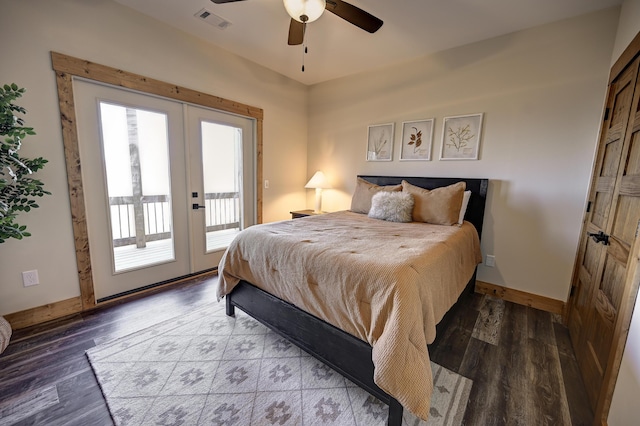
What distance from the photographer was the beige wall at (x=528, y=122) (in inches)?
87.6

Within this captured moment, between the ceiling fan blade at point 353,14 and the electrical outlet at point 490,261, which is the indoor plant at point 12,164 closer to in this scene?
the ceiling fan blade at point 353,14

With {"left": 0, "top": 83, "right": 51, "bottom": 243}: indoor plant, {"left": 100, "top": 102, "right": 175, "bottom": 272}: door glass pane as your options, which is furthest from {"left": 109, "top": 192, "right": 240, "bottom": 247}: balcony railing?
{"left": 0, "top": 83, "right": 51, "bottom": 243}: indoor plant

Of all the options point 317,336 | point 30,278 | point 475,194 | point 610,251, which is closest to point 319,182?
point 475,194

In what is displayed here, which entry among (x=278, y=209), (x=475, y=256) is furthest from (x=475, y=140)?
(x=278, y=209)

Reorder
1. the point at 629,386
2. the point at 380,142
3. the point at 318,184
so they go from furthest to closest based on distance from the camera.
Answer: the point at 318,184
the point at 380,142
the point at 629,386

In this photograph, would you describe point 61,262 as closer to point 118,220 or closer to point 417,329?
point 118,220

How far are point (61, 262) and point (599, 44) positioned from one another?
5.00 metres

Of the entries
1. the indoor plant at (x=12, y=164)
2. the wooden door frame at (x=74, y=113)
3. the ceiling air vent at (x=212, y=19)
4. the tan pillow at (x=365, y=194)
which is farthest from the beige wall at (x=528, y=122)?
the indoor plant at (x=12, y=164)

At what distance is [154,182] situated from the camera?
2.66 m

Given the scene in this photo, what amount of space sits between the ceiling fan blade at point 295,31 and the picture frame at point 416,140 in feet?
→ 5.58

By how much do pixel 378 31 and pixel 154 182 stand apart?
9.27 ft

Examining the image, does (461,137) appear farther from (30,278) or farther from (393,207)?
(30,278)

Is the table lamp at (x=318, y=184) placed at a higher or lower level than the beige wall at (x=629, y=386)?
higher

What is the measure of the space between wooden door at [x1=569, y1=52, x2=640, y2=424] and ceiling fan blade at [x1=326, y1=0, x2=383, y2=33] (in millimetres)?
1700
